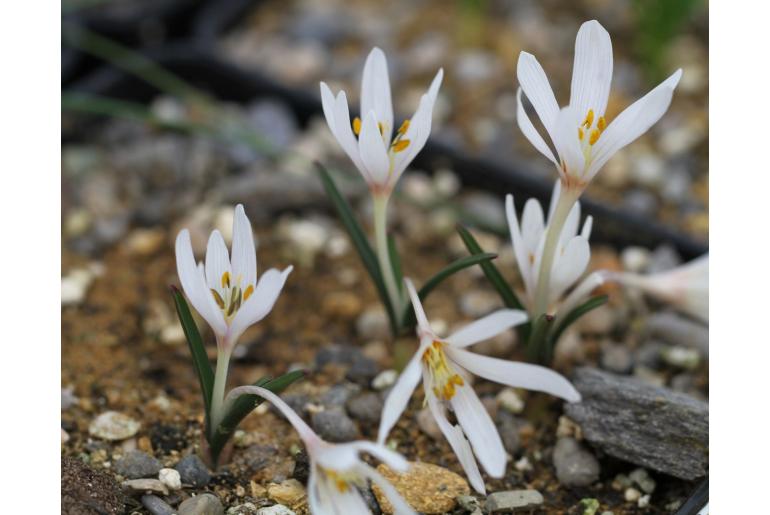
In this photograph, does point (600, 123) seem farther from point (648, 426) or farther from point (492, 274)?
point (648, 426)

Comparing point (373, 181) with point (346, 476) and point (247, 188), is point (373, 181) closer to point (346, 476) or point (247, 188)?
point (346, 476)

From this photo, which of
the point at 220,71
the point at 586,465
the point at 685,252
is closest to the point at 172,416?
the point at 586,465

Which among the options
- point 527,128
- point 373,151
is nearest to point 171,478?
point 373,151

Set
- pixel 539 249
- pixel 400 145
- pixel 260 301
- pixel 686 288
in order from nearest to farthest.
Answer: pixel 260 301
pixel 400 145
pixel 539 249
pixel 686 288

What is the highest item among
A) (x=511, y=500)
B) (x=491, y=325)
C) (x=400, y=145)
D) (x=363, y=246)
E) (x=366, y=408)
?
(x=400, y=145)

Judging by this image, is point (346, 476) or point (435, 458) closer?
point (346, 476)

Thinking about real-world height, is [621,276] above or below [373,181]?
below

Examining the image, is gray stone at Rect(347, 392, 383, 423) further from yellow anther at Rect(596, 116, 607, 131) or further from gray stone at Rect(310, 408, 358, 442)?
yellow anther at Rect(596, 116, 607, 131)

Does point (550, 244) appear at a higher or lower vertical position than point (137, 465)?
higher
